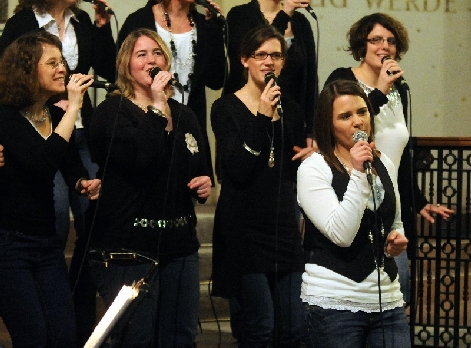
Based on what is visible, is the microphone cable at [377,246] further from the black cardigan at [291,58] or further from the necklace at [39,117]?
the black cardigan at [291,58]

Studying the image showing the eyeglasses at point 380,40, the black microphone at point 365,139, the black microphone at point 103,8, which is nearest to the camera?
the black microphone at point 365,139

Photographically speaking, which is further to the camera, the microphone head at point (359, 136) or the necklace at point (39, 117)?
the necklace at point (39, 117)

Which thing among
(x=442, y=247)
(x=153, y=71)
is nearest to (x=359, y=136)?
(x=153, y=71)

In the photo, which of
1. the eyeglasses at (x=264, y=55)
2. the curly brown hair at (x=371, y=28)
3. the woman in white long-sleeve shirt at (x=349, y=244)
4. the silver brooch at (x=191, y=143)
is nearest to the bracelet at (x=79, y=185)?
the silver brooch at (x=191, y=143)

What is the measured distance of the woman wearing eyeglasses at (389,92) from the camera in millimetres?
5312

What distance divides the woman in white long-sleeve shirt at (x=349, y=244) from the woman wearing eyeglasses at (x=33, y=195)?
117 centimetres

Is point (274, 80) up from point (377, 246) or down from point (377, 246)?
up

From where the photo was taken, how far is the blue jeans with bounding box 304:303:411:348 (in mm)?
3816

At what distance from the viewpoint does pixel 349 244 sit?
3.81 metres

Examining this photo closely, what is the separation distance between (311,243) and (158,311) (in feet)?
3.24

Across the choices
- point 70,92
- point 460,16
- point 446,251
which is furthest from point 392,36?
point 460,16

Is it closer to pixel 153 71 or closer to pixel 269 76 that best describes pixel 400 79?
pixel 269 76

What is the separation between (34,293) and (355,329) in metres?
1.43

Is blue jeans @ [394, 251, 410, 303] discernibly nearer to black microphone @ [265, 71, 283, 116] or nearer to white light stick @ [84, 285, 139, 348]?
black microphone @ [265, 71, 283, 116]
